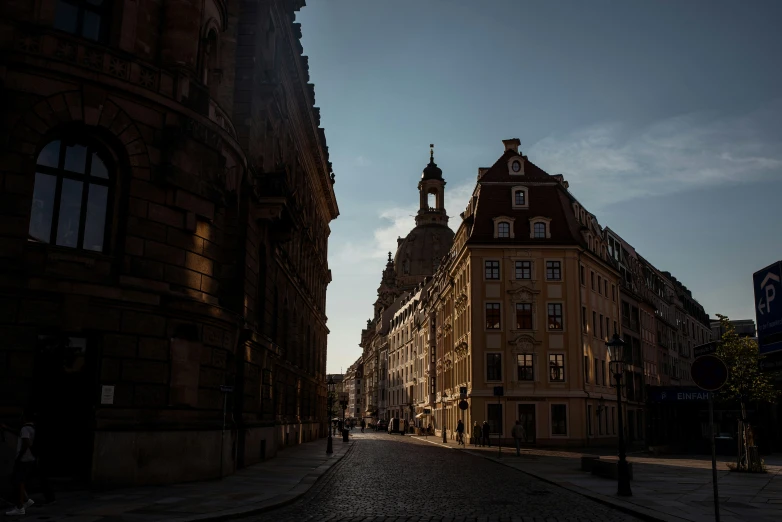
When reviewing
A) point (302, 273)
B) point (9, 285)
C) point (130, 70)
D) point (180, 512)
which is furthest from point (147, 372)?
point (302, 273)

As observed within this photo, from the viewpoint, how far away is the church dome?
166 meters

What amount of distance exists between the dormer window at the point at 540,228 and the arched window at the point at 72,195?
130 feet

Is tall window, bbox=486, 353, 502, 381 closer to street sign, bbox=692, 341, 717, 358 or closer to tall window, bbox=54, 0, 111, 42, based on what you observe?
tall window, bbox=54, 0, 111, 42

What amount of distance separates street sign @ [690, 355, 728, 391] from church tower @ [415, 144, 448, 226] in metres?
158

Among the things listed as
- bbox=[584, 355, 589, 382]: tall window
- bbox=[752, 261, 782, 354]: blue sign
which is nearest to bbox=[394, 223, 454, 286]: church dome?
bbox=[584, 355, 589, 382]: tall window

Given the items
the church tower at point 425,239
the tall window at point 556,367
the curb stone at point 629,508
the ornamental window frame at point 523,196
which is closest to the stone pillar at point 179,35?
the curb stone at point 629,508

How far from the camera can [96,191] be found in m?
19.5

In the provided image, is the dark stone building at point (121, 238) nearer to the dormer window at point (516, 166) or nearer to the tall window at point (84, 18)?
the tall window at point (84, 18)

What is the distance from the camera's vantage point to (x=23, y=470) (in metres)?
14.1

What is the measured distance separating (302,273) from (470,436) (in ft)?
55.7

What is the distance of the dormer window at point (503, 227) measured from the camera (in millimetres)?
55281

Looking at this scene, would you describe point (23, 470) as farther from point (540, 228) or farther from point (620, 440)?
point (540, 228)

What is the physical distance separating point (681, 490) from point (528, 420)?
106 feet

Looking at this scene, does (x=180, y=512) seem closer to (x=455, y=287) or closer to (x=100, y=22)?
(x=100, y=22)
